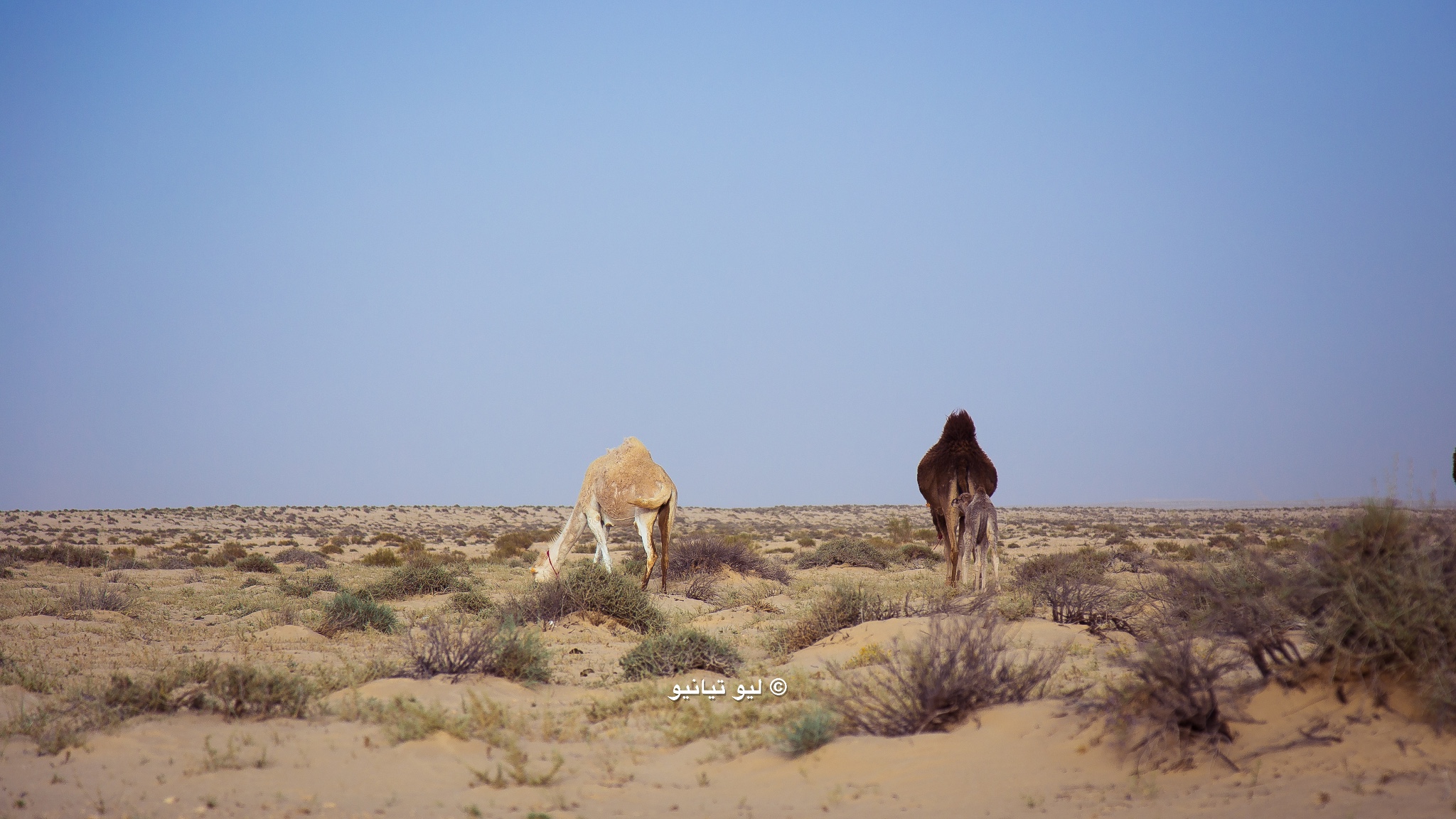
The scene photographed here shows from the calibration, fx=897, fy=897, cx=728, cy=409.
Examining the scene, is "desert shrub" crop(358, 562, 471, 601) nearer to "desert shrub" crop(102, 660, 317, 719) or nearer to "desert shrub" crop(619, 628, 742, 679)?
"desert shrub" crop(619, 628, 742, 679)

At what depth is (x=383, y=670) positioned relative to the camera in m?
8.06

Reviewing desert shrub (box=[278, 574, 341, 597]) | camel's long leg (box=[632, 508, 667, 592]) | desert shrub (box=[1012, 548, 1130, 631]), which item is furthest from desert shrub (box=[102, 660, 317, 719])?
desert shrub (box=[278, 574, 341, 597])

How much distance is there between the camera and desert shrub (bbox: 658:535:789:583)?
61.7 feet

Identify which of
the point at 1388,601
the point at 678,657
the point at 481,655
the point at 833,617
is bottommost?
the point at 678,657

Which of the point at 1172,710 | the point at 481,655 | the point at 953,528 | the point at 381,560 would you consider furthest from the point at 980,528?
the point at 381,560

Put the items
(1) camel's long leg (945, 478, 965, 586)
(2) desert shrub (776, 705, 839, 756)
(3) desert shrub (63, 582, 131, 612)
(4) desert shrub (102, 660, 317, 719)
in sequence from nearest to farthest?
1. (2) desert shrub (776, 705, 839, 756)
2. (4) desert shrub (102, 660, 317, 719)
3. (1) camel's long leg (945, 478, 965, 586)
4. (3) desert shrub (63, 582, 131, 612)

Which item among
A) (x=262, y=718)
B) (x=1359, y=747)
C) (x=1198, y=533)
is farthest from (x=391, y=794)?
(x=1198, y=533)

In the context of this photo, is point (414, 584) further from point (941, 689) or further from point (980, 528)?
point (941, 689)

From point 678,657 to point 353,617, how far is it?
18.6 feet

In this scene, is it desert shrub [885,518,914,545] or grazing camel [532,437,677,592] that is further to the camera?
desert shrub [885,518,914,545]

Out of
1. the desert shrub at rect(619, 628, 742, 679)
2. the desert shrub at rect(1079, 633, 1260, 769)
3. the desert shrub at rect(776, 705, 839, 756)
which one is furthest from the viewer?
the desert shrub at rect(619, 628, 742, 679)

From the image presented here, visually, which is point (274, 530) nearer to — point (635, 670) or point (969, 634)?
point (635, 670)

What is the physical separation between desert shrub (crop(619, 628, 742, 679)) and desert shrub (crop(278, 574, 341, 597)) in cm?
980

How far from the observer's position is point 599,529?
1520 centimetres
